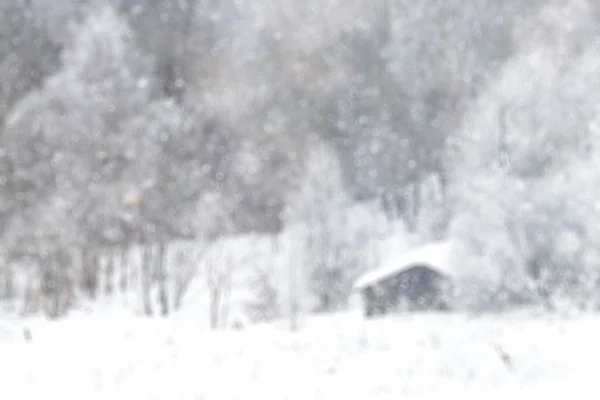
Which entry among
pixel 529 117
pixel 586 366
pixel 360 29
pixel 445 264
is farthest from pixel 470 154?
pixel 586 366

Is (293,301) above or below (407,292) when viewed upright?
below

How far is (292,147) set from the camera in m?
54.6

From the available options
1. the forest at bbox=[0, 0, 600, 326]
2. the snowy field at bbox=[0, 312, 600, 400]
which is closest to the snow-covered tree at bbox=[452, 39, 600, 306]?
the forest at bbox=[0, 0, 600, 326]

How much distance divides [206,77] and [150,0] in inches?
245

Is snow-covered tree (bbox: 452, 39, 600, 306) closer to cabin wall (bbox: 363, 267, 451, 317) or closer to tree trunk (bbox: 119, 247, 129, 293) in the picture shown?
cabin wall (bbox: 363, 267, 451, 317)

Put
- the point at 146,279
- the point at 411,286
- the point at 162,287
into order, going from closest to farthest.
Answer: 1. the point at 411,286
2. the point at 162,287
3. the point at 146,279

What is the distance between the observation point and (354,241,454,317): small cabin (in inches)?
1470

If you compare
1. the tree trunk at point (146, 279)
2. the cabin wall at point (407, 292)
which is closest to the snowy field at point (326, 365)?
the cabin wall at point (407, 292)

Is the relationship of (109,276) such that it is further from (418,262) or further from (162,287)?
(418,262)

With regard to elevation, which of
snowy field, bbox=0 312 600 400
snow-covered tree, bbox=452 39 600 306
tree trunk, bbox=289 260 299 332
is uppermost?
snow-covered tree, bbox=452 39 600 306

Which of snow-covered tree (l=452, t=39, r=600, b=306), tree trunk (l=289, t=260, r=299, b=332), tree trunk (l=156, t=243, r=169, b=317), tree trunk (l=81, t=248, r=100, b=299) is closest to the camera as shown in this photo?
tree trunk (l=289, t=260, r=299, b=332)

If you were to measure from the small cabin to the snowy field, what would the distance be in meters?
9.16

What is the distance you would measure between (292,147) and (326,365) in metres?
35.6

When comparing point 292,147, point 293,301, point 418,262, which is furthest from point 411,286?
point 292,147
